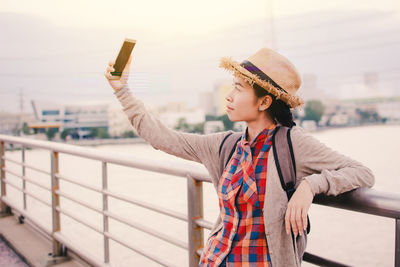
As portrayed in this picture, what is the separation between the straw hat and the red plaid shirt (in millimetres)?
117

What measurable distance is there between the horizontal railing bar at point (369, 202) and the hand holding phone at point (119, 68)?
786mm

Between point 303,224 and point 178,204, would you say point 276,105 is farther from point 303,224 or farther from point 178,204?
point 178,204

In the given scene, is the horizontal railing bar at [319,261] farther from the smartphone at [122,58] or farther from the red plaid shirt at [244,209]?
the smartphone at [122,58]

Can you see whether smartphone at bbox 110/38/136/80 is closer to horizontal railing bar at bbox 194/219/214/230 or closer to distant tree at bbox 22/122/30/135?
horizontal railing bar at bbox 194/219/214/230

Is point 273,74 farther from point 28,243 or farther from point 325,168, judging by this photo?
point 28,243

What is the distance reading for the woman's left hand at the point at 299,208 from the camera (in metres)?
0.93

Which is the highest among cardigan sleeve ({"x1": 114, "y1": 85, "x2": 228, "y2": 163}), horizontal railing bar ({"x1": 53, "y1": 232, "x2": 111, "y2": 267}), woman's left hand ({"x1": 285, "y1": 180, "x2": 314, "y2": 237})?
cardigan sleeve ({"x1": 114, "y1": 85, "x2": 228, "y2": 163})

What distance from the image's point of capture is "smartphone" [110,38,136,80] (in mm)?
1260

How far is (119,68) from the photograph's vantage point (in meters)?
1.30

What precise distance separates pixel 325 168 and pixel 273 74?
0.32 meters

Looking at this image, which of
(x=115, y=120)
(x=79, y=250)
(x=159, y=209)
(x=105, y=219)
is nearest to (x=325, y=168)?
(x=159, y=209)

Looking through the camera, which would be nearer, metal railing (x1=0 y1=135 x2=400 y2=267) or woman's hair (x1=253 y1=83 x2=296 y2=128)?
metal railing (x1=0 y1=135 x2=400 y2=267)

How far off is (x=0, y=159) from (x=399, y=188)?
78.1ft

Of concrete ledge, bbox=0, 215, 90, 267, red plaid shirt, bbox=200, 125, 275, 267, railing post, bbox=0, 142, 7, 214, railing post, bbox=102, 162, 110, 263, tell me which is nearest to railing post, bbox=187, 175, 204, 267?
red plaid shirt, bbox=200, 125, 275, 267
